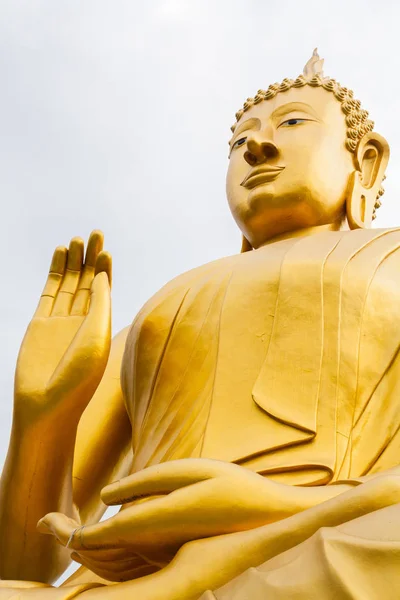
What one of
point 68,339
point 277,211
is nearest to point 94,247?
point 68,339

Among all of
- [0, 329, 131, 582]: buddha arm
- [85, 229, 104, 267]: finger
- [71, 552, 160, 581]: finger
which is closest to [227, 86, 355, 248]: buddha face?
[85, 229, 104, 267]: finger

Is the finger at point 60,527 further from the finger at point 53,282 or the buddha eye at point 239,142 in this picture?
the buddha eye at point 239,142

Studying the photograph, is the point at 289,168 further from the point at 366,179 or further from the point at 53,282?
the point at 53,282

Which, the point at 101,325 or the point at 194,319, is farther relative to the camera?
the point at 194,319

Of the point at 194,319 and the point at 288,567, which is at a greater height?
the point at 194,319

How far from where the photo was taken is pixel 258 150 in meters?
4.48

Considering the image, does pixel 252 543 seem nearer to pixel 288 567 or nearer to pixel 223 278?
pixel 288 567

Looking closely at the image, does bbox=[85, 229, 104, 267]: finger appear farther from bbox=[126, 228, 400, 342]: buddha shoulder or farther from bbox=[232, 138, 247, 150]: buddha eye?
bbox=[232, 138, 247, 150]: buddha eye

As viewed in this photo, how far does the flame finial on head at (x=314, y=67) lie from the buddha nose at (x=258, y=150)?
25.6 inches

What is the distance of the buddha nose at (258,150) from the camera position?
4461 millimetres

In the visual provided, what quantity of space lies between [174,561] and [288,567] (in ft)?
1.32

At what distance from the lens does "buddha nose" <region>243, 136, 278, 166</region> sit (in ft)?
14.6

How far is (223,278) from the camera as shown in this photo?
419cm

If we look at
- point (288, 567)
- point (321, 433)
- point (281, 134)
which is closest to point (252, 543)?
point (288, 567)
